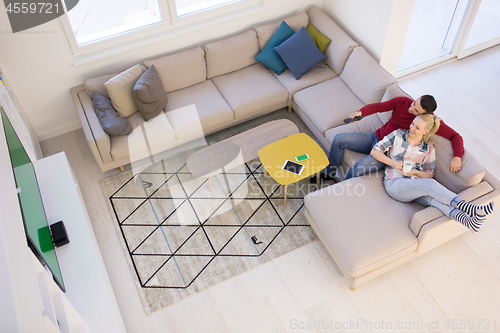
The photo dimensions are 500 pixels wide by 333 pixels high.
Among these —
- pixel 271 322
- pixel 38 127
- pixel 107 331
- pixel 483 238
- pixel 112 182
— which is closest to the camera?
pixel 107 331

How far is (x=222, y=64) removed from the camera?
4.36 metres

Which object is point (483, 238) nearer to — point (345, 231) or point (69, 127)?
point (345, 231)

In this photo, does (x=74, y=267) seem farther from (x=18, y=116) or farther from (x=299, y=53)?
(x=299, y=53)

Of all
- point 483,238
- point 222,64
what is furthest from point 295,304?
point 222,64

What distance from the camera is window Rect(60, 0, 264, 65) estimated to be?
3.80m

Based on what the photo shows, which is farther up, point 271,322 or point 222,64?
point 222,64

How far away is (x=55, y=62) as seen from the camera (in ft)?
12.7

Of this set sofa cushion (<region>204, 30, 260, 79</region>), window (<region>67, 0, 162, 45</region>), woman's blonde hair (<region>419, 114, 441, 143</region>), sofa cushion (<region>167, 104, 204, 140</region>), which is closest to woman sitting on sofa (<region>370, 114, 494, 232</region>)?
woman's blonde hair (<region>419, 114, 441, 143</region>)

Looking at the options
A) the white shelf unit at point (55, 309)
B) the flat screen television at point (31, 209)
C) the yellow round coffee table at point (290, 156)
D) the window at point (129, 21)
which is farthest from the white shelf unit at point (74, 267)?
the yellow round coffee table at point (290, 156)

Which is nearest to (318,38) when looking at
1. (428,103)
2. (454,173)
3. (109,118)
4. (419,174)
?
(428,103)

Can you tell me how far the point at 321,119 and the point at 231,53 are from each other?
4.13 feet

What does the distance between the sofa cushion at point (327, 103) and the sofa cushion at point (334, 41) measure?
→ 194 millimetres

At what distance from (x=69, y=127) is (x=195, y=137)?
1.47 meters

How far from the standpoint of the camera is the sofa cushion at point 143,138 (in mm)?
3791
